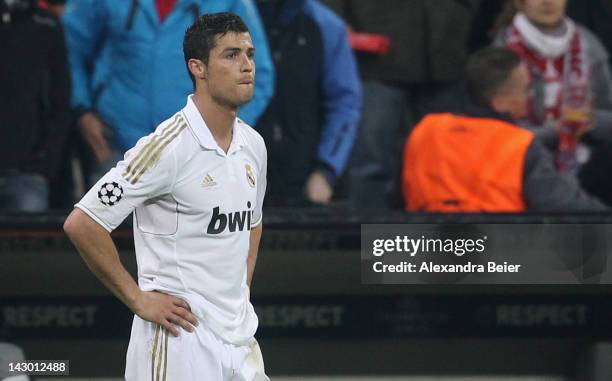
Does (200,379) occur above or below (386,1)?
below

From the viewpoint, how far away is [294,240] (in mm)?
5961

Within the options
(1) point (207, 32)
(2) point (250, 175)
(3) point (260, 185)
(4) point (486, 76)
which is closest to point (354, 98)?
(4) point (486, 76)

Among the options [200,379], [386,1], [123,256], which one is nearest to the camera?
[200,379]

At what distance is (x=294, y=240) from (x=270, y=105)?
0.97m

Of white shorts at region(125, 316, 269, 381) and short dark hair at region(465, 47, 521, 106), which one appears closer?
white shorts at region(125, 316, 269, 381)

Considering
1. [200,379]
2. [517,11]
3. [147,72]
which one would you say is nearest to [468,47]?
[517,11]

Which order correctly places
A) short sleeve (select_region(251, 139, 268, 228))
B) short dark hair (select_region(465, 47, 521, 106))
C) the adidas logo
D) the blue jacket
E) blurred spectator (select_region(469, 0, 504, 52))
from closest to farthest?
the adidas logo, short sleeve (select_region(251, 139, 268, 228)), short dark hair (select_region(465, 47, 521, 106)), the blue jacket, blurred spectator (select_region(469, 0, 504, 52))

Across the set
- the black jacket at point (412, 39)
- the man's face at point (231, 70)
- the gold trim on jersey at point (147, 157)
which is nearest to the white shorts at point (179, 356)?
the gold trim on jersey at point (147, 157)

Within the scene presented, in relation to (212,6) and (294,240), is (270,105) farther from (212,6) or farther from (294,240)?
(294,240)

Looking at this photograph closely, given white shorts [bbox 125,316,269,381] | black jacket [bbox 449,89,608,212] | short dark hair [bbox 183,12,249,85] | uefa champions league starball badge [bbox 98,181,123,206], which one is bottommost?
white shorts [bbox 125,316,269,381]

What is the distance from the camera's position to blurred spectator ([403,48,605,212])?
6.16m

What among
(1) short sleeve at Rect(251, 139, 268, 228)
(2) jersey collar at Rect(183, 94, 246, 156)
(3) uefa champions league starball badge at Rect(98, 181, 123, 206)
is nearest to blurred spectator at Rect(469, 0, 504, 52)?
(1) short sleeve at Rect(251, 139, 268, 228)

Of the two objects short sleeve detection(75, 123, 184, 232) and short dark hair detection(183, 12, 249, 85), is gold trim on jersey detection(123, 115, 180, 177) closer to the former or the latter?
short sleeve detection(75, 123, 184, 232)

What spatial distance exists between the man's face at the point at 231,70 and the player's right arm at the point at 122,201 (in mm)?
171
